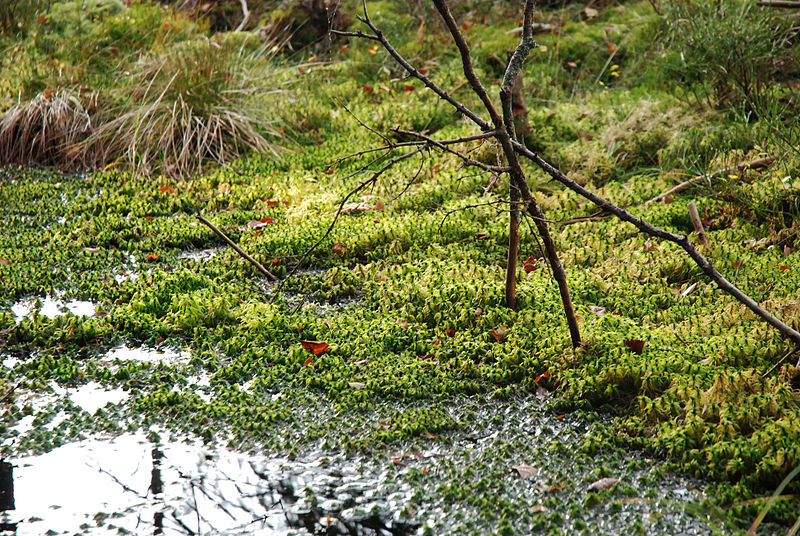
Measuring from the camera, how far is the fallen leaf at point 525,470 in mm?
2266

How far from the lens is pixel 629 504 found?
6.88ft

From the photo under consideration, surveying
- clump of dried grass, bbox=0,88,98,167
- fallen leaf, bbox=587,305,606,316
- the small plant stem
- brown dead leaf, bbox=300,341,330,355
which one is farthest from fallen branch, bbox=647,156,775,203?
clump of dried grass, bbox=0,88,98,167

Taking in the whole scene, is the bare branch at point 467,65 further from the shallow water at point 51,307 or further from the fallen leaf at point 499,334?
the shallow water at point 51,307

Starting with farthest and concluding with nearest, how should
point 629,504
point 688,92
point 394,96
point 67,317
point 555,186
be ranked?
point 394,96
point 688,92
point 555,186
point 67,317
point 629,504

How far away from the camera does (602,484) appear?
218 cm

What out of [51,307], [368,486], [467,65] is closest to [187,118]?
[51,307]

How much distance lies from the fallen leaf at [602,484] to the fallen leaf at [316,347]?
140cm

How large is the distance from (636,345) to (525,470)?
0.89 m

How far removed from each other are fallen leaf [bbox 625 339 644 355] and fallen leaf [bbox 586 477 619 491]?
77cm

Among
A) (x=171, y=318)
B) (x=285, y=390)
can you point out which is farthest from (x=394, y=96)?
(x=285, y=390)

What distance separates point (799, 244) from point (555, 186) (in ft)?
5.76

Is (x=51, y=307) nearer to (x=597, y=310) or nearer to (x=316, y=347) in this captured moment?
(x=316, y=347)

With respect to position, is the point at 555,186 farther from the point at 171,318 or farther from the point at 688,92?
the point at 171,318

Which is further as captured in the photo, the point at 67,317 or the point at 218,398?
the point at 67,317
